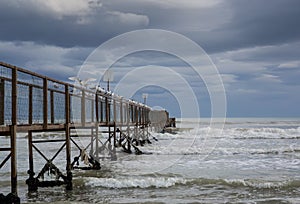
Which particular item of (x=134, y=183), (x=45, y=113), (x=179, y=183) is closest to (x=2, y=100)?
(x=45, y=113)

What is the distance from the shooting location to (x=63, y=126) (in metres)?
12.6

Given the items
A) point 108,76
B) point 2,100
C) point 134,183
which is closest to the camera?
point 2,100

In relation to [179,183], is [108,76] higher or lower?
higher

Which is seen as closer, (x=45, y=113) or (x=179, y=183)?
(x=45, y=113)

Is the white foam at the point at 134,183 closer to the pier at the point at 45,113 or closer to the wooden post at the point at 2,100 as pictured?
the pier at the point at 45,113

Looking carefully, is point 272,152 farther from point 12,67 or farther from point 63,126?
point 12,67

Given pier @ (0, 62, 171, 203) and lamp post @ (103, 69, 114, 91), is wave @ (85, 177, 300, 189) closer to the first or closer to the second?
pier @ (0, 62, 171, 203)

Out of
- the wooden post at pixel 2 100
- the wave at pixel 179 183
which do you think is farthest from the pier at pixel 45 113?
the wave at pixel 179 183

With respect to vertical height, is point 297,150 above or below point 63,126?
below

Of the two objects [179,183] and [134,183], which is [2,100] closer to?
[134,183]

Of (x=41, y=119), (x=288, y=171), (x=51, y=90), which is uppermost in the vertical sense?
(x=51, y=90)

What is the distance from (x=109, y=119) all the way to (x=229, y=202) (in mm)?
9718

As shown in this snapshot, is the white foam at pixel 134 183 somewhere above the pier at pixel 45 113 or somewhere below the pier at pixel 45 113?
below

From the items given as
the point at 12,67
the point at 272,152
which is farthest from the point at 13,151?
the point at 272,152
